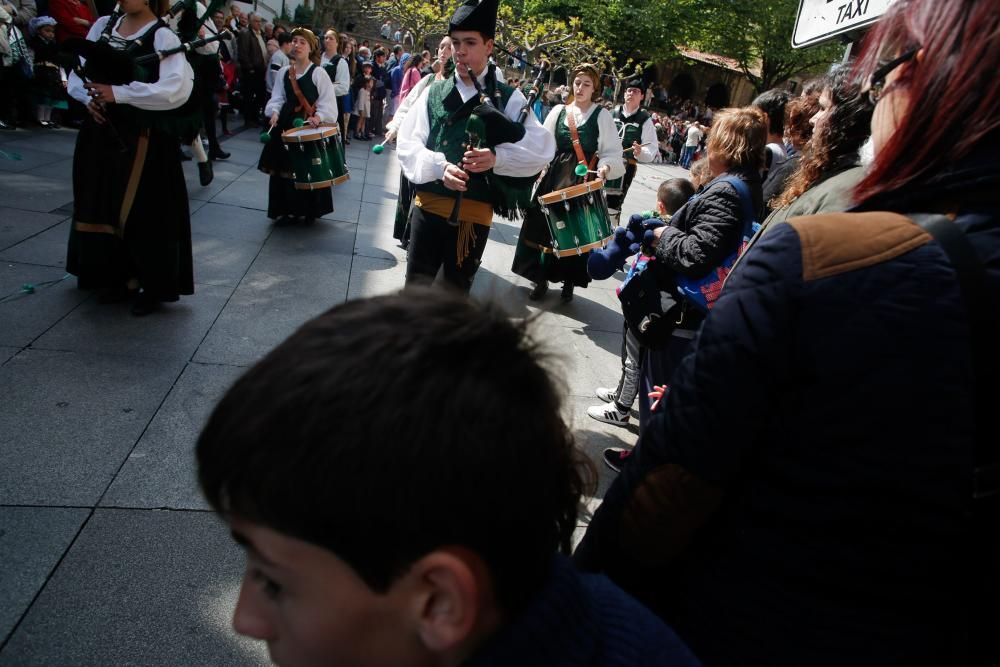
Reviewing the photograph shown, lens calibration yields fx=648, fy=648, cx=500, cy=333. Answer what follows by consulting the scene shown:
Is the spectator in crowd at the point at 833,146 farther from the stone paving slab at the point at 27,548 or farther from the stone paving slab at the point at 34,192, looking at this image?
the stone paving slab at the point at 34,192

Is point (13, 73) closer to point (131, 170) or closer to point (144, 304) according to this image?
point (131, 170)

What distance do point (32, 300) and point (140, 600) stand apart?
290 cm

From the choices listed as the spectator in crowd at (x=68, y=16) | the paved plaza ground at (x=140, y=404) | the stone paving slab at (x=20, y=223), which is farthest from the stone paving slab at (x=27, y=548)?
the spectator in crowd at (x=68, y=16)

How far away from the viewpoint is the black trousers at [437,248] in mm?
3717

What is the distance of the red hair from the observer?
0.90 metres

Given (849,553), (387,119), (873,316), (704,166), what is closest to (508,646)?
(849,553)

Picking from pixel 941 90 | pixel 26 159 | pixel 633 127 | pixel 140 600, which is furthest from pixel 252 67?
pixel 941 90

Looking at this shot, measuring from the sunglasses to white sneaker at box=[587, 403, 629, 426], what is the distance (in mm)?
2919

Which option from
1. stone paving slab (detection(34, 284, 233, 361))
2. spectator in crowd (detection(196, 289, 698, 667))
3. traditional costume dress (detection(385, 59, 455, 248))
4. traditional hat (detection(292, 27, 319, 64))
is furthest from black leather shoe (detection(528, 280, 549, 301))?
spectator in crowd (detection(196, 289, 698, 667))

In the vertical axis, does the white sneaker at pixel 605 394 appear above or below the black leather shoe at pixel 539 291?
below

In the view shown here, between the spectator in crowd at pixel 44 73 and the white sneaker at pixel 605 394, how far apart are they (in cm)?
940

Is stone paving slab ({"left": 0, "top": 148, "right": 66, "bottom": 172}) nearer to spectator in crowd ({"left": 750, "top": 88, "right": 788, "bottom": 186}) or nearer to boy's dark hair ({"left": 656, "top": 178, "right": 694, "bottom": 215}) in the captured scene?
boy's dark hair ({"left": 656, "top": 178, "right": 694, "bottom": 215})

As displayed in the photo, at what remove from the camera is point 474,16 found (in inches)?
140

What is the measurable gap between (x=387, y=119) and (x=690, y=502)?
17.5 m
